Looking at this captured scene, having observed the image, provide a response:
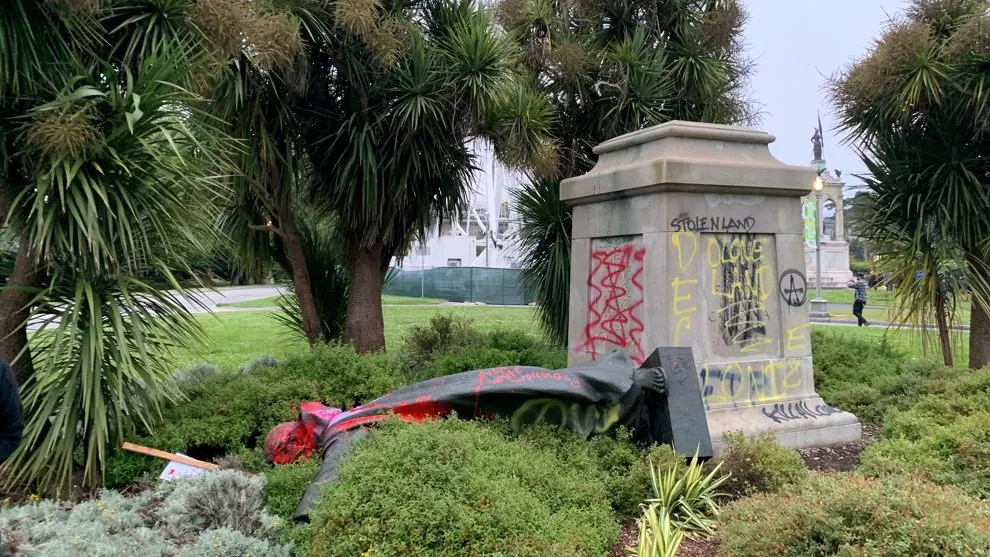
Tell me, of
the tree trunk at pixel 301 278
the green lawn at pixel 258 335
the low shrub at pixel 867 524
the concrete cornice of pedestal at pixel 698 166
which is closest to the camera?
the low shrub at pixel 867 524

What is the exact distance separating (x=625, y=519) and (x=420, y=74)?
16.6 ft

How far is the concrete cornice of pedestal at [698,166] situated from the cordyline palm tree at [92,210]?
128 inches

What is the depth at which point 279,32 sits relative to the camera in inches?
231

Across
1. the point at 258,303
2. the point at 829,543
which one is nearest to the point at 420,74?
the point at 829,543

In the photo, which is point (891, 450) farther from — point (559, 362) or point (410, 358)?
point (410, 358)

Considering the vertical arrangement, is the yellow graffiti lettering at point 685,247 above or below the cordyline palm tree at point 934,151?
below

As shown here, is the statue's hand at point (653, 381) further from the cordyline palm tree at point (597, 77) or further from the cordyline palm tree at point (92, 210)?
the cordyline palm tree at point (597, 77)

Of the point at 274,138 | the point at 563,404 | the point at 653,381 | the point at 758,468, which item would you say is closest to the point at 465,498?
the point at 563,404

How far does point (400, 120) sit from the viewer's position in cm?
736

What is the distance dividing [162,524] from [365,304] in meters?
4.63

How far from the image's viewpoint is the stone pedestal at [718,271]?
209 inches

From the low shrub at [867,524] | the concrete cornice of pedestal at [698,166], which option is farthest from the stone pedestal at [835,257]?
the low shrub at [867,524]

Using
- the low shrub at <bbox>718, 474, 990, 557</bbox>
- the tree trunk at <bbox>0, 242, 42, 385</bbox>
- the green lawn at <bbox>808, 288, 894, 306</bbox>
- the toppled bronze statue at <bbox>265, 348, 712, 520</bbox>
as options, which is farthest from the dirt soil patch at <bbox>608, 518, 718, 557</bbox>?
the green lawn at <bbox>808, 288, 894, 306</bbox>

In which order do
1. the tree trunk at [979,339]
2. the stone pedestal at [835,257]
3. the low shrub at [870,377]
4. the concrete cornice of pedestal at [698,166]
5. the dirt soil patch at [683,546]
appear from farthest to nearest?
the stone pedestal at [835,257]
the tree trunk at [979,339]
the low shrub at [870,377]
the concrete cornice of pedestal at [698,166]
the dirt soil patch at [683,546]
